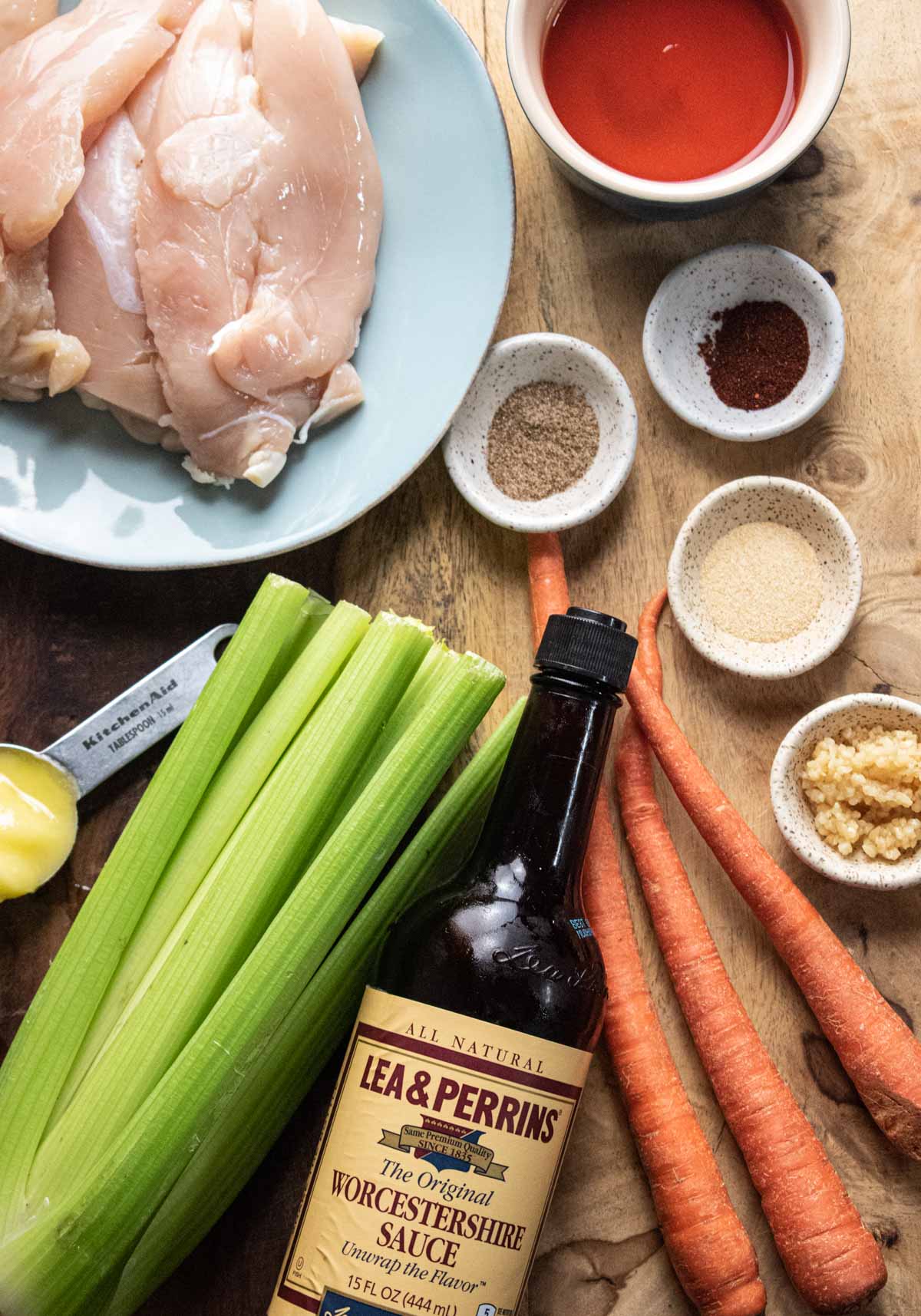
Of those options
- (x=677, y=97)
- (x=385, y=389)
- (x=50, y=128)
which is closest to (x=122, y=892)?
(x=385, y=389)

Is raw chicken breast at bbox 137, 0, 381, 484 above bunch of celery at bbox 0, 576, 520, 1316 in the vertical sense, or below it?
above

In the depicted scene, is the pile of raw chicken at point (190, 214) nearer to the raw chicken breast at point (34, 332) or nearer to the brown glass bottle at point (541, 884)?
the raw chicken breast at point (34, 332)

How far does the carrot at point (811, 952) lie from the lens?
1.60m

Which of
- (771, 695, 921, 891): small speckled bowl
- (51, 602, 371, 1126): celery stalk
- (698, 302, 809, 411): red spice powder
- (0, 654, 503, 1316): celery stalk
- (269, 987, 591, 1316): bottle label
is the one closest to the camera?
(269, 987, 591, 1316): bottle label

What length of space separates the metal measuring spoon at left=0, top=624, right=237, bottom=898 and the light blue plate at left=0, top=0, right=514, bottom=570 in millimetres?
168

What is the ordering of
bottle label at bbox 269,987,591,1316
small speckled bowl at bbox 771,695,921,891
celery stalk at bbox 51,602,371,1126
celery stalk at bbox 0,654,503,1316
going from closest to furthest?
bottle label at bbox 269,987,591,1316
celery stalk at bbox 0,654,503,1316
celery stalk at bbox 51,602,371,1126
small speckled bowl at bbox 771,695,921,891

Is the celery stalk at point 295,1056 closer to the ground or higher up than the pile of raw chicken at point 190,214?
closer to the ground

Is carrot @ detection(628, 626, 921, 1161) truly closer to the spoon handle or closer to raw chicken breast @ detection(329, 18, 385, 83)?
the spoon handle

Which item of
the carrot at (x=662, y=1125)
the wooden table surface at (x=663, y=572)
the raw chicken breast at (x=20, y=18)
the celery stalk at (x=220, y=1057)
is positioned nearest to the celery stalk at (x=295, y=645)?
the wooden table surface at (x=663, y=572)

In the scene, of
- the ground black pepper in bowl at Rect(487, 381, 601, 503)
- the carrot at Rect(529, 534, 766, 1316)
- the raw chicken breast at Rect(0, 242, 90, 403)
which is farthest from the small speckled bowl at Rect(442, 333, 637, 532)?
the raw chicken breast at Rect(0, 242, 90, 403)

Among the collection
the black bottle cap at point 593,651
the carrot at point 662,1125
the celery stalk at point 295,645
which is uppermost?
the black bottle cap at point 593,651

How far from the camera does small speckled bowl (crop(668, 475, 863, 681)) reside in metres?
1.70

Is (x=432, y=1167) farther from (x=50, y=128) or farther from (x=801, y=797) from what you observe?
(x=50, y=128)

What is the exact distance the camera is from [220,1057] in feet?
4.65
